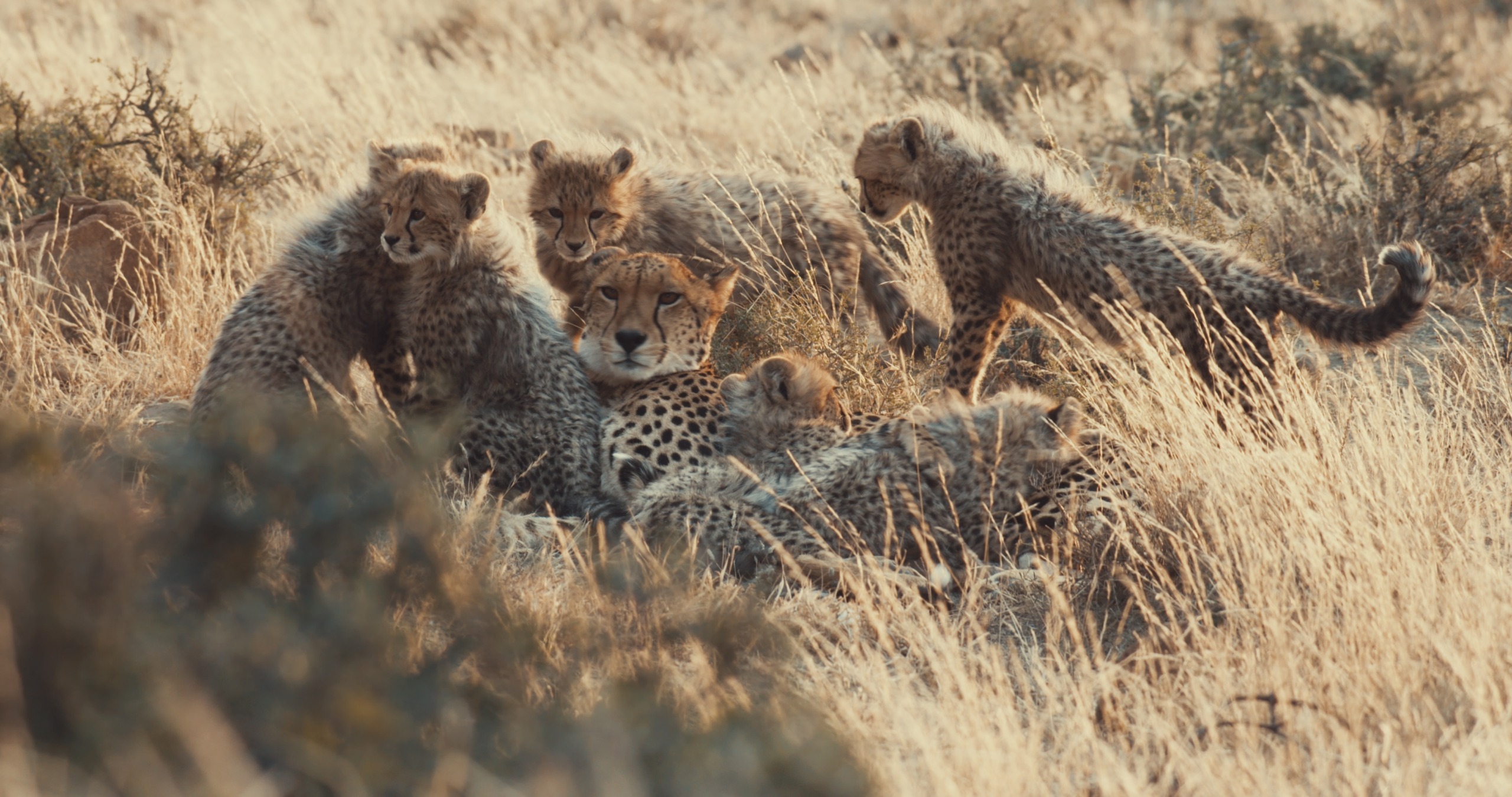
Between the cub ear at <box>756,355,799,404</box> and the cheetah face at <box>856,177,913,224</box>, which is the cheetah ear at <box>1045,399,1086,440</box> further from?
the cheetah face at <box>856,177,913,224</box>

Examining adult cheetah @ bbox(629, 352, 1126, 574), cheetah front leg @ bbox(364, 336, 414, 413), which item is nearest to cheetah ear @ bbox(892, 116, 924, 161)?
adult cheetah @ bbox(629, 352, 1126, 574)

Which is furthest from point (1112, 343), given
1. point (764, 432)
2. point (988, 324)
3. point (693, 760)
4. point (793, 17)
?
point (793, 17)

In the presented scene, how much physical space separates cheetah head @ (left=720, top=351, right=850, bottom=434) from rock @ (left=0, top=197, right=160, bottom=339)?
240 centimetres

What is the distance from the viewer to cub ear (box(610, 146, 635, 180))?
4.57m

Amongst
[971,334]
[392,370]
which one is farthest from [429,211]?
[971,334]

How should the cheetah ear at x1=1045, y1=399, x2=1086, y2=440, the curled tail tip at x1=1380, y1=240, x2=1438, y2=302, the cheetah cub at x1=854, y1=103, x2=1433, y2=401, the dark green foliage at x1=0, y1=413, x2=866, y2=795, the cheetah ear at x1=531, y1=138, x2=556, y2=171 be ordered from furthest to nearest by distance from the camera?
the cheetah ear at x1=531, y1=138, x2=556, y2=171, the cheetah cub at x1=854, y1=103, x2=1433, y2=401, the cheetah ear at x1=1045, y1=399, x2=1086, y2=440, the curled tail tip at x1=1380, y1=240, x2=1438, y2=302, the dark green foliage at x1=0, y1=413, x2=866, y2=795

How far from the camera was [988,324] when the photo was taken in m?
4.52

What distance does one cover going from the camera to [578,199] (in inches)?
179

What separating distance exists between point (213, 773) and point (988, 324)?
3398 millimetres

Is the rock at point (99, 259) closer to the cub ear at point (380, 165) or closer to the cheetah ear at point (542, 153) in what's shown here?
the cub ear at point (380, 165)

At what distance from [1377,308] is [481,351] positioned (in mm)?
2548

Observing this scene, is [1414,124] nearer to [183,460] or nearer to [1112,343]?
[1112,343]

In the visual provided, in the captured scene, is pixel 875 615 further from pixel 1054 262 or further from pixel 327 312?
pixel 327 312

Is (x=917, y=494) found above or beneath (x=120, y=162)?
beneath
